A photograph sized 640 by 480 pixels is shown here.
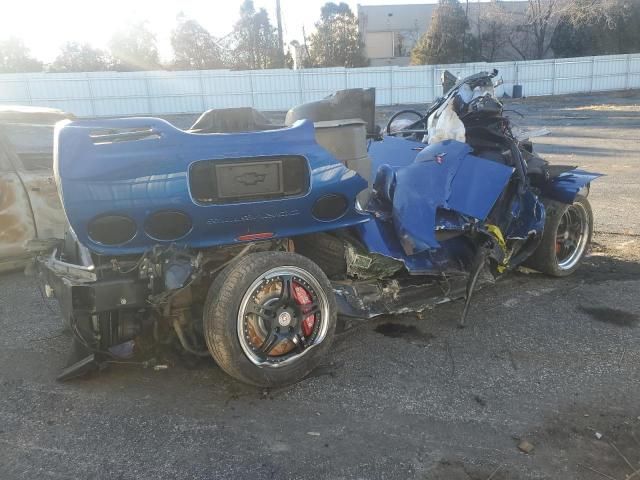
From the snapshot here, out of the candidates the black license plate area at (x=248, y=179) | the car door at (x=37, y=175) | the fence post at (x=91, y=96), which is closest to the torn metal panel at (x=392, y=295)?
the black license plate area at (x=248, y=179)

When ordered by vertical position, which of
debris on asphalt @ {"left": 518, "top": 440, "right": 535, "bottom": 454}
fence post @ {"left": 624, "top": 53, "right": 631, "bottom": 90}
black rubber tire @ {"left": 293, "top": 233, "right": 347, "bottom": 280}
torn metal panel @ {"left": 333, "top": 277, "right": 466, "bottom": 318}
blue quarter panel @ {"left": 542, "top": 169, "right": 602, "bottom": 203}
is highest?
fence post @ {"left": 624, "top": 53, "right": 631, "bottom": 90}

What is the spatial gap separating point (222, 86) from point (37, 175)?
22.0 m

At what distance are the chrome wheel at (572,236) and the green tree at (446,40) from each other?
1302 inches

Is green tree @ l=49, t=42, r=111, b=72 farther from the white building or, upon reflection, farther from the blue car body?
the blue car body

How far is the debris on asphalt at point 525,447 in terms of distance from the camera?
2746mm

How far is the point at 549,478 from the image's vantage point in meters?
2.54

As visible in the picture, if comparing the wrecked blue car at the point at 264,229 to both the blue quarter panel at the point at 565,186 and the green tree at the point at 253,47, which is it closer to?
the blue quarter panel at the point at 565,186

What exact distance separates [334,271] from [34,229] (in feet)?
10.8

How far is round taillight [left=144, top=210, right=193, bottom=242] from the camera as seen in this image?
119 inches

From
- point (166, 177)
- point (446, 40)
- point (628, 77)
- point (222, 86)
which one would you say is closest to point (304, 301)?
point (166, 177)

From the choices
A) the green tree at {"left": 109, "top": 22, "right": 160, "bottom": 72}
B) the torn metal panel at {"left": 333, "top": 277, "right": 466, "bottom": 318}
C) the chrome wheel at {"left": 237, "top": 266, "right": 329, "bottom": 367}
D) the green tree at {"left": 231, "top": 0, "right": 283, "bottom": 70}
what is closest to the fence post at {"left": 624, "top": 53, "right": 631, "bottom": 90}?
the green tree at {"left": 231, "top": 0, "right": 283, "bottom": 70}

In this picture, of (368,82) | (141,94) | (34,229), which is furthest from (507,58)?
(34,229)

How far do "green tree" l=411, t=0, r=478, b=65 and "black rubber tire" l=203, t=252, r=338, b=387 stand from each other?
117ft

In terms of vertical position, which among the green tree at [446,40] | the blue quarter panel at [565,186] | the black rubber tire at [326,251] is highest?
the green tree at [446,40]
